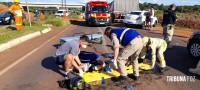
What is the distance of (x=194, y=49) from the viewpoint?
32.1 feet

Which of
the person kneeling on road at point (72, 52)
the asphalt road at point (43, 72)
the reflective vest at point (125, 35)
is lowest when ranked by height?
the asphalt road at point (43, 72)

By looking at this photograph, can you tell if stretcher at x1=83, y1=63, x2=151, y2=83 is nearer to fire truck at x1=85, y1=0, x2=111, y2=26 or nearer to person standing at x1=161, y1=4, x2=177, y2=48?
person standing at x1=161, y1=4, x2=177, y2=48

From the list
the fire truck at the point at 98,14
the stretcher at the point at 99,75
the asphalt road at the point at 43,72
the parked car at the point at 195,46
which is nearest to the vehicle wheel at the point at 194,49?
the parked car at the point at 195,46

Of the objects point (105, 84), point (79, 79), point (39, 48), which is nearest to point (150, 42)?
point (105, 84)

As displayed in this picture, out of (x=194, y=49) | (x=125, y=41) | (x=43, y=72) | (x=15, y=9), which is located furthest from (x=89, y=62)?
(x=15, y=9)

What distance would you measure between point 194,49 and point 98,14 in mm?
17729

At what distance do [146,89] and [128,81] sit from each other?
2.15 feet

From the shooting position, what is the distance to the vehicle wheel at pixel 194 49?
9.68m

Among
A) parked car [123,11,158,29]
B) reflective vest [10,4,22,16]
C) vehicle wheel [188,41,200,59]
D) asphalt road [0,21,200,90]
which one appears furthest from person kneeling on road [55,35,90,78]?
parked car [123,11,158,29]

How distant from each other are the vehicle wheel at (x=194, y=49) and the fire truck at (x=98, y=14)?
16.9m

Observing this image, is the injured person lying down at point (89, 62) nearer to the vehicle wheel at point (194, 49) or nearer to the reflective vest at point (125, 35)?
the reflective vest at point (125, 35)

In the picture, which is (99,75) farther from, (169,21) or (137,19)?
(137,19)

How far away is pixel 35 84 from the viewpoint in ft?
21.9

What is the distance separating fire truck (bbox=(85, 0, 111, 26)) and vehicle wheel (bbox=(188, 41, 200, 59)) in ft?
55.5
